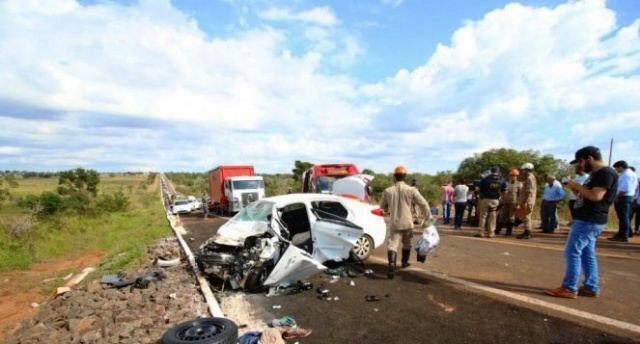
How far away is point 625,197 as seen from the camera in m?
9.13

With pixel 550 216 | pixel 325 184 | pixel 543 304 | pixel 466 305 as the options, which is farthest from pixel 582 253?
pixel 325 184

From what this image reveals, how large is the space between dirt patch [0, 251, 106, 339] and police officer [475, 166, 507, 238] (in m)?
10.7

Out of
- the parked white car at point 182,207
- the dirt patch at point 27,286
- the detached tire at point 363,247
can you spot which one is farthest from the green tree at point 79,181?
the detached tire at point 363,247

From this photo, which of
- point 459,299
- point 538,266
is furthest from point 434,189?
point 459,299

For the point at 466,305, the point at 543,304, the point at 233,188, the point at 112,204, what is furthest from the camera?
the point at 112,204

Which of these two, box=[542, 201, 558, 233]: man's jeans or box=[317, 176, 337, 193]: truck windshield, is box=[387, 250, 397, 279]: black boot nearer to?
box=[542, 201, 558, 233]: man's jeans

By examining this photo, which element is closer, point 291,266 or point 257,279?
point 291,266

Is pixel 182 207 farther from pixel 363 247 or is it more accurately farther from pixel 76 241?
pixel 363 247

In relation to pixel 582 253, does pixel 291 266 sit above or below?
below

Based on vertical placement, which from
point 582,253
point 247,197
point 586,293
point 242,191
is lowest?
point 586,293

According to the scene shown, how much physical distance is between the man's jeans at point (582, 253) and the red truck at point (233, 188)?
19.7m

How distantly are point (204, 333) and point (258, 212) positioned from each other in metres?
3.69

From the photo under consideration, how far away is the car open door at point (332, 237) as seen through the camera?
277 inches

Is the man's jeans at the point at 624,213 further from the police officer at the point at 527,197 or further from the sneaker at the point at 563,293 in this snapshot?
the sneaker at the point at 563,293
